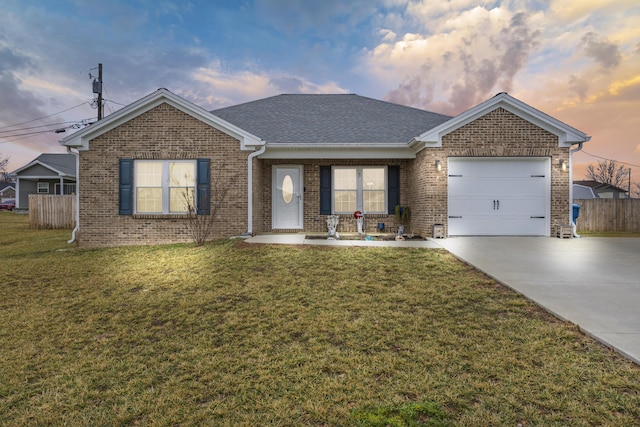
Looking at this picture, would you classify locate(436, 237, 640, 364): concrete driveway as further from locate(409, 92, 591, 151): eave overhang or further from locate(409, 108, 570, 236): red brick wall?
locate(409, 92, 591, 151): eave overhang

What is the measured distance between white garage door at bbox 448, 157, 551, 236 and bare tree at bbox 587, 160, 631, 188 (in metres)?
57.8

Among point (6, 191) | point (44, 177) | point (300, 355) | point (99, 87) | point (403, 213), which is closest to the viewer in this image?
point (300, 355)

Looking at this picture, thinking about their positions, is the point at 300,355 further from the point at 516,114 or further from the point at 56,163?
the point at 56,163

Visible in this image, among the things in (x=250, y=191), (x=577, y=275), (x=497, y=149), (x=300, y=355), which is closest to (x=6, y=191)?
(x=250, y=191)

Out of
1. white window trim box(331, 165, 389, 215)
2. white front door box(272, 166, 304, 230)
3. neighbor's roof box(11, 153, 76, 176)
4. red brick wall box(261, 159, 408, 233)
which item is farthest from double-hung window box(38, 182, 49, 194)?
white window trim box(331, 165, 389, 215)

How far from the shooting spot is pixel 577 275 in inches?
217

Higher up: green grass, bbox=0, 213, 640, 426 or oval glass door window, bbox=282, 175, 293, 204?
oval glass door window, bbox=282, 175, 293, 204

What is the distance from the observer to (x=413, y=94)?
64.1 ft

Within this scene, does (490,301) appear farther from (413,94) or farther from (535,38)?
(413,94)

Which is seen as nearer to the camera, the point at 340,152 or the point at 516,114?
the point at 516,114

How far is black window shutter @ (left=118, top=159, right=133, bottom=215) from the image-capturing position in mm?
9844

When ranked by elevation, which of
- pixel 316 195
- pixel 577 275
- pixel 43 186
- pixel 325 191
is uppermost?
pixel 43 186

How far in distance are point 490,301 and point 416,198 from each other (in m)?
6.50

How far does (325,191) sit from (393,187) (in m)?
2.52
